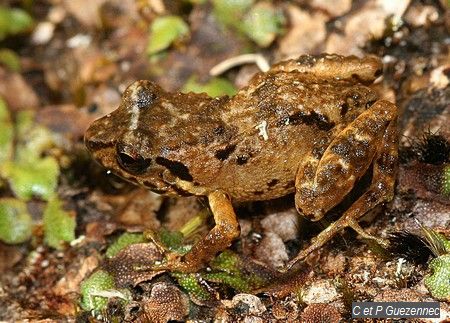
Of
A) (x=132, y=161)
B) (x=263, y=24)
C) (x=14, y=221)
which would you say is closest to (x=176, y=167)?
(x=132, y=161)

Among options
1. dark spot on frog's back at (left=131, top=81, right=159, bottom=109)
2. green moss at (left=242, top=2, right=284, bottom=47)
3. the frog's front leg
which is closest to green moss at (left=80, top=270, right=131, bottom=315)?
the frog's front leg

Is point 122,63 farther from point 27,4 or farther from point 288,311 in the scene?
point 288,311

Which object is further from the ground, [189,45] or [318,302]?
[189,45]

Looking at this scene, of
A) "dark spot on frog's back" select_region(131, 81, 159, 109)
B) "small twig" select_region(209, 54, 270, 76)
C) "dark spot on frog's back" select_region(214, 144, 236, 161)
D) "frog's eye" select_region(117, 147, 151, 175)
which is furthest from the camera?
"small twig" select_region(209, 54, 270, 76)

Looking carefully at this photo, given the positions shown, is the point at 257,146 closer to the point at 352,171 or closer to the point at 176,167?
the point at 176,167

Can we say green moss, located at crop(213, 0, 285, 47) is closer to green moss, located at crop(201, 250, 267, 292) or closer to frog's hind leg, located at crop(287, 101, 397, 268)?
frog's hind leg, located at crop(287, 101, 397, 268)

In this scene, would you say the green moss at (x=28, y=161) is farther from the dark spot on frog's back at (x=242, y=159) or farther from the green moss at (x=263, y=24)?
the green moss at (x=263, y=24)

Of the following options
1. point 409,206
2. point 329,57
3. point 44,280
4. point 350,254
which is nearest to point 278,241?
point 350,254
